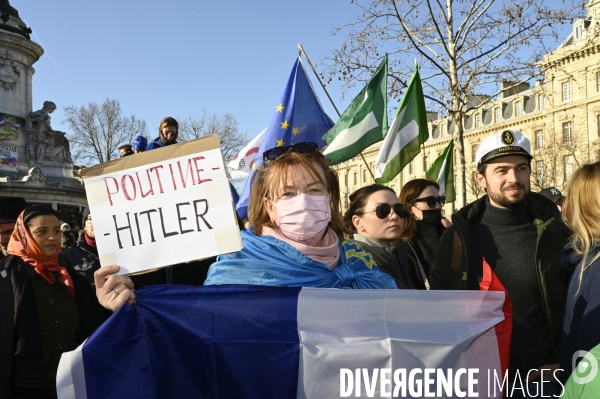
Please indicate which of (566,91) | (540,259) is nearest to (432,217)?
(540,259)

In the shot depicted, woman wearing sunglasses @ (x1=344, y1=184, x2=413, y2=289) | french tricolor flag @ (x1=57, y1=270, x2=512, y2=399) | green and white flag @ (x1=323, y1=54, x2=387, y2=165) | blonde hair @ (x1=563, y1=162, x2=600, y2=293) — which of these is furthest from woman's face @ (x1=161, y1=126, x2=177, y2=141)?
blonde hair @ (x1=563, y1=162, x2=600, y2=293)

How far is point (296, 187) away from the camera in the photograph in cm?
281

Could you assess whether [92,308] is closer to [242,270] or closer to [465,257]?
[242,270]

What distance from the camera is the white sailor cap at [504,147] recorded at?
3715 mm

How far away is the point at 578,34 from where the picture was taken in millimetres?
53562

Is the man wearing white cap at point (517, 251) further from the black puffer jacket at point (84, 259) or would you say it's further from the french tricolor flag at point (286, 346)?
the black puffer jacket at point (84, 259)

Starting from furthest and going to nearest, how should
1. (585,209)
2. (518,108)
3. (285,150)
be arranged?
(518,108)
(585,209)
(285,150)

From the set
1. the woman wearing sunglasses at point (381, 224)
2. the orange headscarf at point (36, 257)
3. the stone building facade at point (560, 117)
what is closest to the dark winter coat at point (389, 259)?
the woman wearing sunglasses at point (381, 224)

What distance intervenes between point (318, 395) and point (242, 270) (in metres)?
0.62

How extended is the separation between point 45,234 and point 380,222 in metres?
2.35

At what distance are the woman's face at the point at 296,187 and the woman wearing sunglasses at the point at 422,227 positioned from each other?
2.22 metres

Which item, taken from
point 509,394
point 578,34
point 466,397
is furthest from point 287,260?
point 578,34

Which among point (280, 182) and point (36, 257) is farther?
point (36, 257)

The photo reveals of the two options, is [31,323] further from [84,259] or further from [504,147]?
[504,147]
